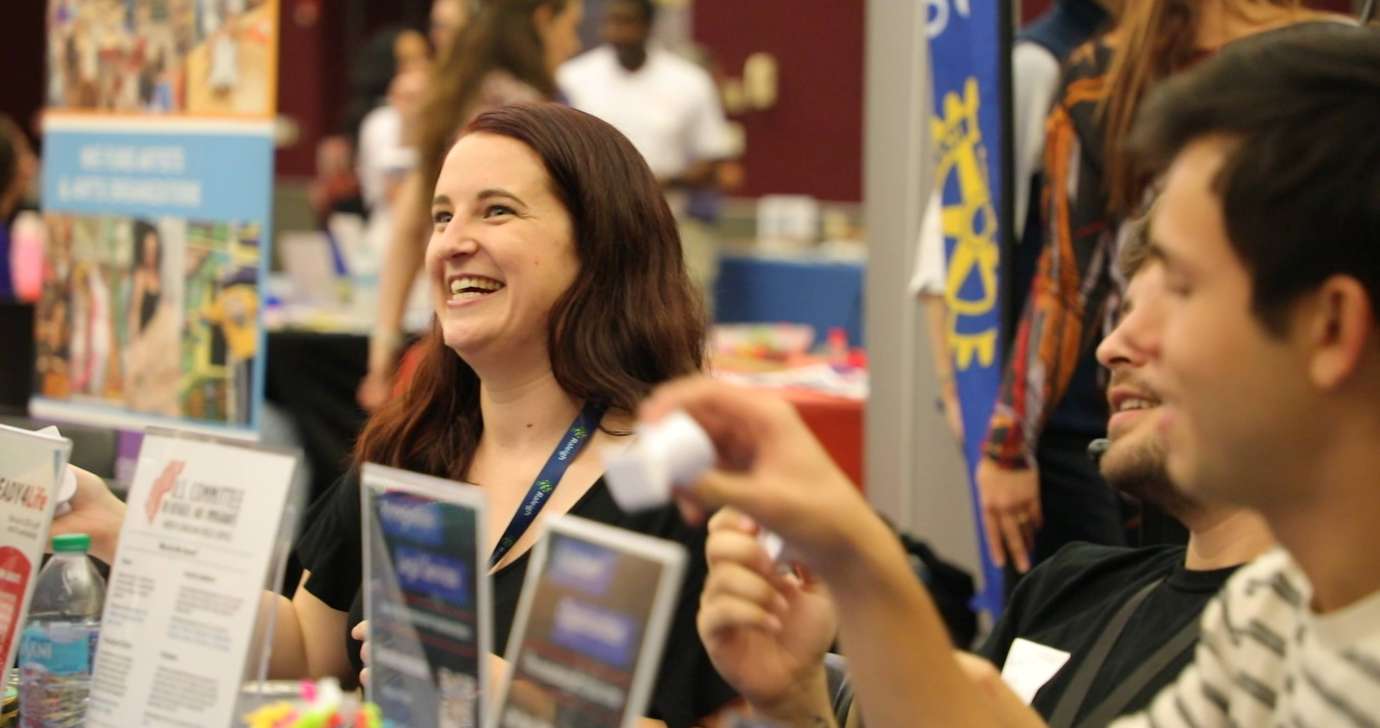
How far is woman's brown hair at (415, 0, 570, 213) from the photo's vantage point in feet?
15.0

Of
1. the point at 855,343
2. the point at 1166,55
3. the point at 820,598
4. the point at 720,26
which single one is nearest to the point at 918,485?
the point at 1166,55

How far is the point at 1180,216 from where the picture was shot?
110 centimetres

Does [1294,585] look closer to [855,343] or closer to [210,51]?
[210,51]

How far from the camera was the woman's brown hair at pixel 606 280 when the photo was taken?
211cm

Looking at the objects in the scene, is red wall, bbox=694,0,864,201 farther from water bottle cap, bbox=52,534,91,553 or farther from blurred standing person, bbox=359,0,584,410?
water bottle cap, bbox=52,534,91,553

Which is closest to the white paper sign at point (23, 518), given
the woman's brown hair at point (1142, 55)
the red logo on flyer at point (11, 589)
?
the red logo on flyer at point (11, 589)

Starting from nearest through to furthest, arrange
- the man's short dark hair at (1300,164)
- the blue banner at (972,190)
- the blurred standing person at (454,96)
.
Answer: the man's short dark hair at (1300,164) → the blue banner at (972,190) → the blurred standing person at (454,96)

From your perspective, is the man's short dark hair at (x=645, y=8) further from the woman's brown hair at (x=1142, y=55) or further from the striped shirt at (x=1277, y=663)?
the striped shirt at (x=1277, y=663)

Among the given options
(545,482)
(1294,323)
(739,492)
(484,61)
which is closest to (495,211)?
(545,482)

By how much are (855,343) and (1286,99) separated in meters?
6.75

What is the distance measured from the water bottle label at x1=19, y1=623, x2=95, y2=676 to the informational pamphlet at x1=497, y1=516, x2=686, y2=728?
0.70m

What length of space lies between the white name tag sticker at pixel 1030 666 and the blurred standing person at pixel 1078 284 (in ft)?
3.44

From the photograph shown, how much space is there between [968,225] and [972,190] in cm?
7

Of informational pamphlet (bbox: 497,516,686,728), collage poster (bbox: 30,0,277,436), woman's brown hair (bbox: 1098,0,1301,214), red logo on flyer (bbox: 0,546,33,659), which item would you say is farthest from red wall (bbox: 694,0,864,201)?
informational pamphlet (bbox: 497,516,686,728)
